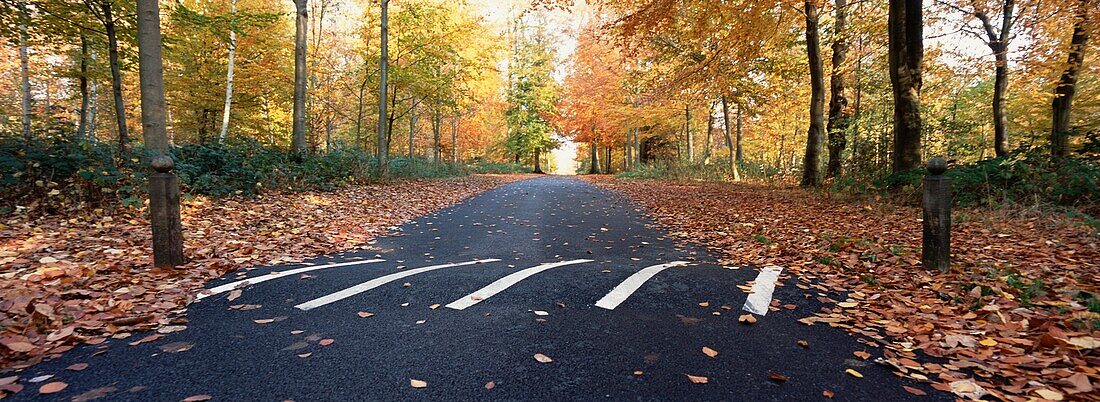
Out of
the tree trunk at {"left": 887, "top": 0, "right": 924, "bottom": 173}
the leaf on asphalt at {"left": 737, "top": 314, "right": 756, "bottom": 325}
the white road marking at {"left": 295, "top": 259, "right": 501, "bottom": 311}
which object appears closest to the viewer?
→ the leaf on asphalt at {"left": 737, "top": 314, "right": 756, "bottom": 325}

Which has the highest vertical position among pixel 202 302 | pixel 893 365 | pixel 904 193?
pixel 904 193

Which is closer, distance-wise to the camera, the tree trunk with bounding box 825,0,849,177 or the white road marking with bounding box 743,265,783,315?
the white road marking with bounding box 743,265,783,315

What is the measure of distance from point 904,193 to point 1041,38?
876 cm

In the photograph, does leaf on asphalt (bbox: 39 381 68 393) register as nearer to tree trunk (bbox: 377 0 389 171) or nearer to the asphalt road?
the asphalt road

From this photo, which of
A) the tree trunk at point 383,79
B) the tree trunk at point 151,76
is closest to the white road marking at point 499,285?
the tree trunk at point 151,76

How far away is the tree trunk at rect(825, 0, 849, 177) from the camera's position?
11.8m

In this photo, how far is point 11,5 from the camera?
31.5ft

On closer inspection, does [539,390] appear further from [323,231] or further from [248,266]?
[323,231]

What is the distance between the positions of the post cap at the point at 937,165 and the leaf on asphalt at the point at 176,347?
225 inches

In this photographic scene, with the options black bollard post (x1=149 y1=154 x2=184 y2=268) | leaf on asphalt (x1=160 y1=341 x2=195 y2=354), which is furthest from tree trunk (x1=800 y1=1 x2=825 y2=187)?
leaf on asphalt (x1=160 y1=341 x2=195 y2=354)

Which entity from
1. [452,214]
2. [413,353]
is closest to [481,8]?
[452,214]

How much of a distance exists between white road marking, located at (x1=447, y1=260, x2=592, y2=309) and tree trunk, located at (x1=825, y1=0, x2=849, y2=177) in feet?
34.0

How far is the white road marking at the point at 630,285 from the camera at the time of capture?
11.8 feet

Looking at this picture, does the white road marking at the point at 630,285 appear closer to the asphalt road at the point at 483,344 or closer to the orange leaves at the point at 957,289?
the asphalt road at the point at 483,344
